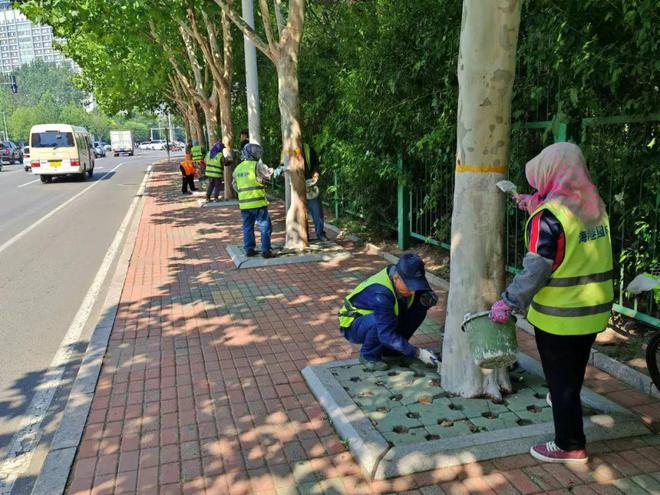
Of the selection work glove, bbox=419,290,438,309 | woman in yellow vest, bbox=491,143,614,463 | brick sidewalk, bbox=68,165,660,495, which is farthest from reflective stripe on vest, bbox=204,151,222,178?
woman in yellow vest, bbox=491,143,614,463

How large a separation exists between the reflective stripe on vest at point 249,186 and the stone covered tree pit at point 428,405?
15.0 feet

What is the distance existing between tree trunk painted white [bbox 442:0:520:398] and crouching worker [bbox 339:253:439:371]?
0.94ft

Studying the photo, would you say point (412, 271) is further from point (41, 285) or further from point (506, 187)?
point (41, 285)

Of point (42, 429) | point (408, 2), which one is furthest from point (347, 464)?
point (408, 2)

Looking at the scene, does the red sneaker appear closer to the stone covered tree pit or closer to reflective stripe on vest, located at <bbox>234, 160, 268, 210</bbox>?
the stone covered tree pit

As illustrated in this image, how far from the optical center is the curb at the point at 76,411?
342 cm

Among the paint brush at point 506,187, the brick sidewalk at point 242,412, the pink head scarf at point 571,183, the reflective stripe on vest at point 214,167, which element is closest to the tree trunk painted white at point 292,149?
the brick sidewalk at point 242,412

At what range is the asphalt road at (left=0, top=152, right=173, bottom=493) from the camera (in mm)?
4852

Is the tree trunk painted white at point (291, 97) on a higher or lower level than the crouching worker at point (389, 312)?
higher

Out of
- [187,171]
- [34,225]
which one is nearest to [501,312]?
[34,225]

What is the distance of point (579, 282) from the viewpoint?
300cm

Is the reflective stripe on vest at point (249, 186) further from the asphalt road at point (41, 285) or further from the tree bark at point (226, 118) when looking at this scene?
the tree bark at point (226, 118)

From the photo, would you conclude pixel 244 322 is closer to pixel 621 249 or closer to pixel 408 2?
pixel 621 249

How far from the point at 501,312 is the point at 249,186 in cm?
581
